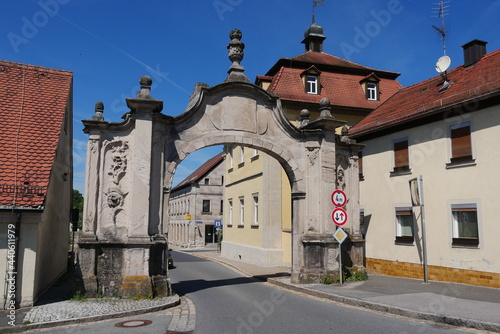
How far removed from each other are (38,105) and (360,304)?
1037 cm

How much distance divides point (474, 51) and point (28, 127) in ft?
52.0

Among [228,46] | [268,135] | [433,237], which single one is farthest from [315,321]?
[228,46]

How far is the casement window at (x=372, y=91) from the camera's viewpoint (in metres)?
25.4

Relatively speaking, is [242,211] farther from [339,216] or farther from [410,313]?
[410,313]

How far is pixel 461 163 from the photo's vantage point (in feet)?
46.7

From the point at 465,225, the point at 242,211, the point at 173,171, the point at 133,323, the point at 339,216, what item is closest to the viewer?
the point at 133,323

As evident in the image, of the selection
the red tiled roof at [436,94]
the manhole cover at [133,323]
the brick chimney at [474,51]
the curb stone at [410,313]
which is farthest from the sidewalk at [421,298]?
the brick chimney at [474,51]

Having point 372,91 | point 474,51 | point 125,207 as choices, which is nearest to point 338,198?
point 125,207

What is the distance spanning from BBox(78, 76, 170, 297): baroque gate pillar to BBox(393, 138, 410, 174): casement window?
926 cm

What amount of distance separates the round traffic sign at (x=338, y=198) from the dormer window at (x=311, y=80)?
430 inches

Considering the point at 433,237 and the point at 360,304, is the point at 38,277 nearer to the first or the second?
the point at 360,304

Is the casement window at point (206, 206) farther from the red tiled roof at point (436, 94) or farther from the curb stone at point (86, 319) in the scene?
the curb stone at point (86, 319)

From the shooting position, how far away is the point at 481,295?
11.5 m

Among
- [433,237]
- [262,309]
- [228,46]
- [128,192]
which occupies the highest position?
[228,46]
